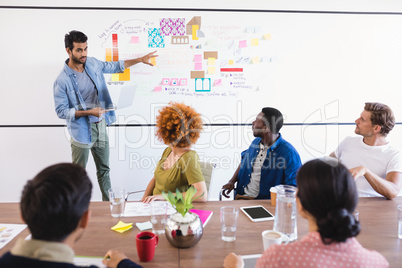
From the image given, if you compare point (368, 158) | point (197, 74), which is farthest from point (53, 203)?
point (197, 74)

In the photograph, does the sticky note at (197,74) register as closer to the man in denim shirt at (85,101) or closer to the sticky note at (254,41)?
the man in denim shirt at (85,101)

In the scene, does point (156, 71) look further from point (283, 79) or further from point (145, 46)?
point (283, 79)

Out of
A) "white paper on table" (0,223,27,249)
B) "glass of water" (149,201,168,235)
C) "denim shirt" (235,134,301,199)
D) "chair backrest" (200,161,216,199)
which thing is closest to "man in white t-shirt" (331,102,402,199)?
"denim shirt" (235,134,301,199)

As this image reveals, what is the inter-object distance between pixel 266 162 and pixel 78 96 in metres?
1.99

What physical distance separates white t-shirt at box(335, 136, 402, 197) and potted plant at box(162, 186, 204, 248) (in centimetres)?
153

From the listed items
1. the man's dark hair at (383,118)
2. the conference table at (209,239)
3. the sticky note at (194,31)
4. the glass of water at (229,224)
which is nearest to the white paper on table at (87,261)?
the conference table at (209,239)

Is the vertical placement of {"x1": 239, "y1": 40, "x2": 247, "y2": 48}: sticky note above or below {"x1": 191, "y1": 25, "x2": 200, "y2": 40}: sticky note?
below

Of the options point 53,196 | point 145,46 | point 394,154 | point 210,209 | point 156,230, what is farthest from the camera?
point 145,46

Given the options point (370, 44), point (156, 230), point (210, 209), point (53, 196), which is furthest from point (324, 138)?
point (53, 196)

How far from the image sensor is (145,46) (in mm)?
3436

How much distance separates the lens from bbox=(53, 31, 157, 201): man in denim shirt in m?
3.24

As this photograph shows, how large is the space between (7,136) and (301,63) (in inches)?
129

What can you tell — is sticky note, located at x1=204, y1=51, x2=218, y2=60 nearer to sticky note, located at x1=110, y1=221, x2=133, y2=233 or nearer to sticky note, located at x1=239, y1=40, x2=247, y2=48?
sticky note, located at x1=239, y1=40, x2=247, y2=48

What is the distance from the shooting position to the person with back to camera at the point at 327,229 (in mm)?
1015
